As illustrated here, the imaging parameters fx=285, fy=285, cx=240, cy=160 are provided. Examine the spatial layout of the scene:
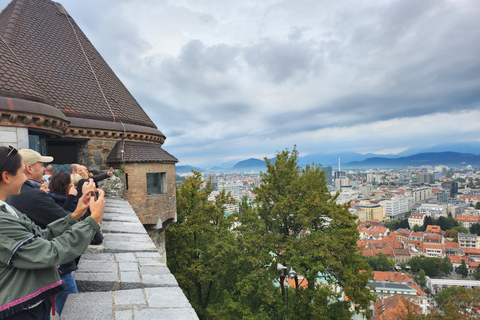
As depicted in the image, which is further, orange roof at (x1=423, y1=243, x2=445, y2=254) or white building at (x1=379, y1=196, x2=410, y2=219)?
white building at (x1=379, y1=196, x2=410, y2=219)

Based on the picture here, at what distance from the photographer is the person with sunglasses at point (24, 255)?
1494mm

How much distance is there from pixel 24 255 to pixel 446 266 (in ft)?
276

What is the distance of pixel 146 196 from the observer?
1080 centimetres

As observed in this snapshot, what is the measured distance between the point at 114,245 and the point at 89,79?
29.4ft

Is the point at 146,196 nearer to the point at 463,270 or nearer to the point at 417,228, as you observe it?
the point at 463,270

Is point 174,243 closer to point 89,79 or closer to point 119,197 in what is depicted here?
point 119,197

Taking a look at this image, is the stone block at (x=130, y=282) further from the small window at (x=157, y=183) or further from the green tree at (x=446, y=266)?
the green tree at (x=446, y=266)

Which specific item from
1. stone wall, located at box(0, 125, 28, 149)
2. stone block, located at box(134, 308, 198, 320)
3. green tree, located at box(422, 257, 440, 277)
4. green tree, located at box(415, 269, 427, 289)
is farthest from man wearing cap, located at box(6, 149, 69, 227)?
green tree, located at box(422, 257, 440, 277)

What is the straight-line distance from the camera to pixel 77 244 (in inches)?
65.7

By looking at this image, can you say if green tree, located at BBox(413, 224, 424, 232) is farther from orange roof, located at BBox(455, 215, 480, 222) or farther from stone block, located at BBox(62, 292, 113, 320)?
stone block, located at BBox(62, 292, 113, 320)

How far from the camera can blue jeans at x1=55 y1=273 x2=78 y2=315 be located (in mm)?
2376

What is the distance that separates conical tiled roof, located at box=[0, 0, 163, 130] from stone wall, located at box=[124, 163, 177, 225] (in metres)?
1.96

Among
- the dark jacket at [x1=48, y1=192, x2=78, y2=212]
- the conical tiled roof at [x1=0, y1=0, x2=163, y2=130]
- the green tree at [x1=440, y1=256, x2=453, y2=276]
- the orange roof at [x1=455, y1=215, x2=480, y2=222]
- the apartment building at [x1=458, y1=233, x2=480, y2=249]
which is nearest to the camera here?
the dark jacket at [x1=48, y1=192, x2=78, y2=212]

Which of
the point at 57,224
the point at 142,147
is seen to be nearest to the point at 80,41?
the point at 142,147
